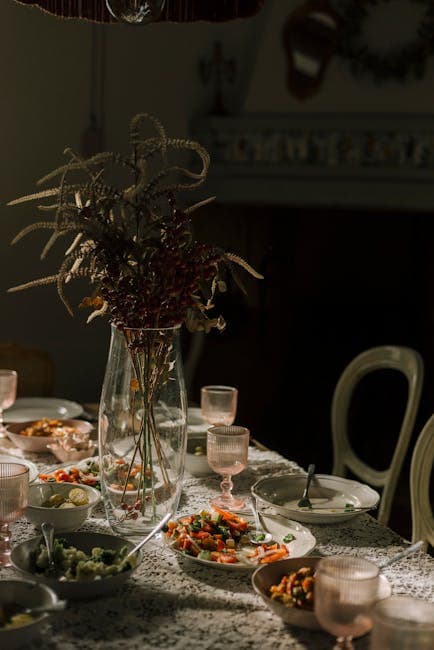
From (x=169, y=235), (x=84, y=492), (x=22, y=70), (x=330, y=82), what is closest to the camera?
(x=169, y=235)

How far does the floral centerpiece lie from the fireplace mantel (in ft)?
9.50

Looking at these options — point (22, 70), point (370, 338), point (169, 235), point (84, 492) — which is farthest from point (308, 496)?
point (22, 70)

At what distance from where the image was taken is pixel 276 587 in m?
1.34

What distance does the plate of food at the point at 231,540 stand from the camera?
1.50 meters

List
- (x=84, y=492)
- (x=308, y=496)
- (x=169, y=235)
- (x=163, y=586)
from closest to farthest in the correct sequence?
(x=163, y=586) → (x=169, y=235) → (x=84, y=492) → (x=308, y=496)

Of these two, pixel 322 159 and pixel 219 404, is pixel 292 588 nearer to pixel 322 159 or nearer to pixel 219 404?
pixel 219 404

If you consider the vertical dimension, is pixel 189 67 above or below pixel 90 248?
above

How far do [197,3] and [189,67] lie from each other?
2.61 meters

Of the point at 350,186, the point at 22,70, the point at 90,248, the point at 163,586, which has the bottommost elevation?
the point at 163,586

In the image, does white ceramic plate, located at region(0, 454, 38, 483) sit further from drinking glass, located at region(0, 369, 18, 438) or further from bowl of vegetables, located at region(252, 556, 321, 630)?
bowl of vegetables, located at region(252, 556, 321, 630)

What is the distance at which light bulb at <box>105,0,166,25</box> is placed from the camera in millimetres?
1810

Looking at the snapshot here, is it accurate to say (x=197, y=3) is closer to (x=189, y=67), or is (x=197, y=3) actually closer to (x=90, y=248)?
(x=90, y=248)

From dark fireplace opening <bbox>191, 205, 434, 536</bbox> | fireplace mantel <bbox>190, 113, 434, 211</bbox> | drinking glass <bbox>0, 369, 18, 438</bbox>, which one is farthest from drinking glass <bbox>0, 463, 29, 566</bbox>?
fireplace mantel <bbox>190, 113, 434, 211</bbox>

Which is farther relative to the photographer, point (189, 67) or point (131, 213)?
point (189, 67)
